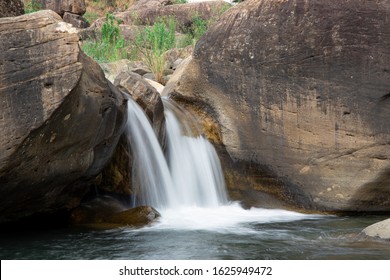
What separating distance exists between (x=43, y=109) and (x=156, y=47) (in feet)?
23.9

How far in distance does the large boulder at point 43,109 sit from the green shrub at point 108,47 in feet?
22.4

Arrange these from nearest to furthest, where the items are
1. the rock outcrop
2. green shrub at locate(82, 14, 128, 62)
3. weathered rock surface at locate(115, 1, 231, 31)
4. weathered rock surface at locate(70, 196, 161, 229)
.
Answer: weathered rock surface at locate(70, 196, 161, 229) → green shrub at locate(82, 14, 128, 62) → weathered rock surface at locate(115, 1, 231, 31) → the rock outcrop

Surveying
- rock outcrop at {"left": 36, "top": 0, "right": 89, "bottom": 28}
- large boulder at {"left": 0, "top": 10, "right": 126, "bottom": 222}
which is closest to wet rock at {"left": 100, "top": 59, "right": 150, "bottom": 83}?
large boulder at {"left": 0, "top": 10, "right": 126, "bottom": 222}

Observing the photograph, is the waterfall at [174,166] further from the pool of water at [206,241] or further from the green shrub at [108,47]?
the green shrub at [108,47]

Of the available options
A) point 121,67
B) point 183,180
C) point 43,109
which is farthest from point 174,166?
point 121,67

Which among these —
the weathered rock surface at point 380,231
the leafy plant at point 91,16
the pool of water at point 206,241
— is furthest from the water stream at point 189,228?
the leafy plant at point 91,16

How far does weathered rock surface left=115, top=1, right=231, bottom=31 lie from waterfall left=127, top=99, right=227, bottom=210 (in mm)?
12836

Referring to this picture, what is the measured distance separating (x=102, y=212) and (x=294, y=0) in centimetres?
400

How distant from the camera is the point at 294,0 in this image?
289 inches

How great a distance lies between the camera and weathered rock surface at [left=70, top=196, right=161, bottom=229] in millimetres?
5770

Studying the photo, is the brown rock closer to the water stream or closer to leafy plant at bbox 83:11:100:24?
leafy plant at bbox 83:11:100:24

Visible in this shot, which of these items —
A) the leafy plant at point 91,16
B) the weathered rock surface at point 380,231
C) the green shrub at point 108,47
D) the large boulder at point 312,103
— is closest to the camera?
the weathered rock surface at point 380,231

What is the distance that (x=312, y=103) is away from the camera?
7.20 meters

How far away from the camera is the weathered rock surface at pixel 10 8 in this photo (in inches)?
255
